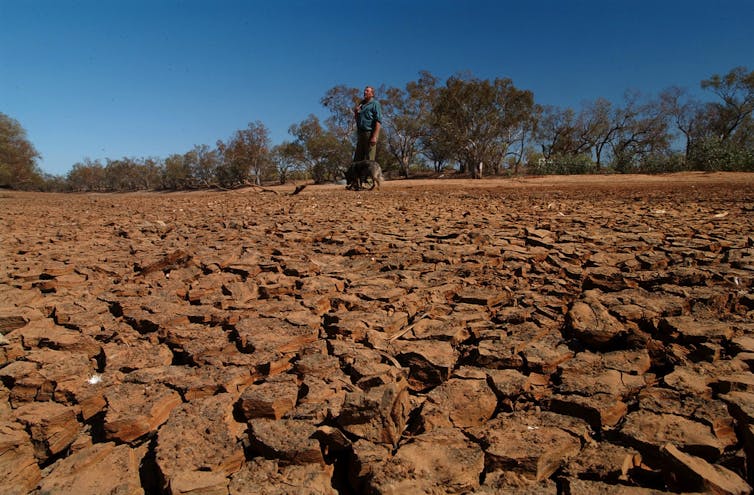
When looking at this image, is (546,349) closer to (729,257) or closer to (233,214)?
(729,257)

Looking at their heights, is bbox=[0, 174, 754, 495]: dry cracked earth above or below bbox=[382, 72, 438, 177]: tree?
below

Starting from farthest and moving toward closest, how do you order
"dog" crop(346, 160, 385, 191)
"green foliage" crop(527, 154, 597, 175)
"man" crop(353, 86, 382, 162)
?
"green foliage" crop(527, 154, 597, 175)
"dog" crop(346, 160, 385, 191)
"man" crop(353, 86, 382, 162)

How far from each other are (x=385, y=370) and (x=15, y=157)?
2819cm

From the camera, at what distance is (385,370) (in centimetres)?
146

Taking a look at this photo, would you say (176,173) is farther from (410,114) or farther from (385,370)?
Result: (385,370)

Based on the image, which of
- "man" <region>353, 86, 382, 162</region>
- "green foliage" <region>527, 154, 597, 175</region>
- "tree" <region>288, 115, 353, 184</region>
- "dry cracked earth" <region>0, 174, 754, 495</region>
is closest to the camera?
"dry cracked earth" <region>0, 174, 754, 495</region>

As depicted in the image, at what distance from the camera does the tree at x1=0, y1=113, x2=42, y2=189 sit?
21500 millimetres

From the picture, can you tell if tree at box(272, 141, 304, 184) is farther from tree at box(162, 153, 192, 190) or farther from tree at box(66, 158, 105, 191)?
tree at box(66, 158, 105, 191)

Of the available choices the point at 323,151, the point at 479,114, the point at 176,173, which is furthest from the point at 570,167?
the point at 176,173

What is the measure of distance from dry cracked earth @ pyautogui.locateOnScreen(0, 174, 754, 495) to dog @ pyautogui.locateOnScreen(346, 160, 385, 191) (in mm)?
5739

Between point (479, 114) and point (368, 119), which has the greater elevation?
point (479, 114)

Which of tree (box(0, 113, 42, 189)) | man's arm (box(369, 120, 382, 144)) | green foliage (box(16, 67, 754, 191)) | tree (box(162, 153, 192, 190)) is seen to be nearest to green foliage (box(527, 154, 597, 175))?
green foliage (box(16, 67, 754, 191))

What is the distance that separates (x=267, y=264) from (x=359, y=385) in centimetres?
147

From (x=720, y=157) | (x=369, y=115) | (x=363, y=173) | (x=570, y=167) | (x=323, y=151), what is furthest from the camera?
(x=323, y=151)
